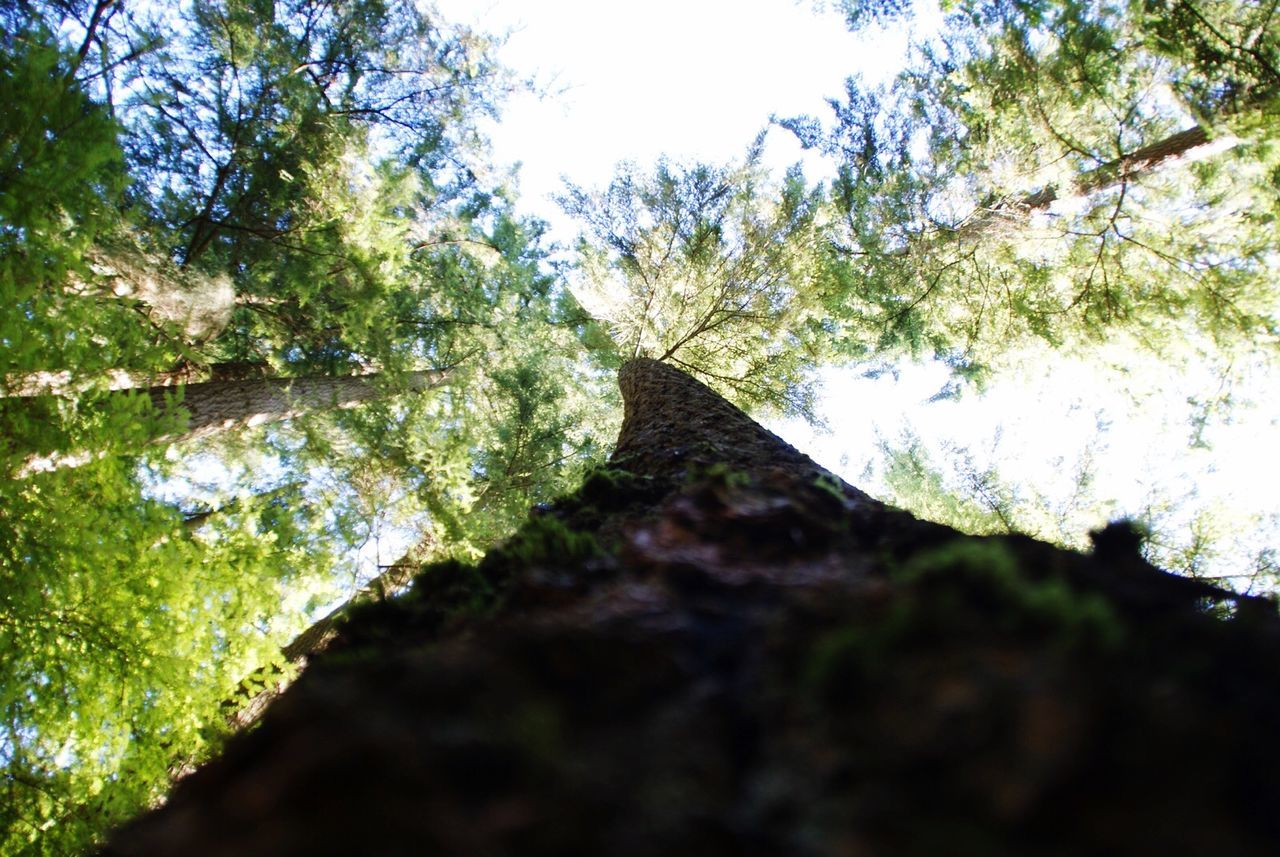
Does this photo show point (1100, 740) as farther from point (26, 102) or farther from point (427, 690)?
point (26, 102)

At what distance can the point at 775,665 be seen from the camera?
2.56 feet

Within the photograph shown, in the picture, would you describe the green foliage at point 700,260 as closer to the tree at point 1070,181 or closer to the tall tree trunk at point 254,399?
the tree at point 1070,181

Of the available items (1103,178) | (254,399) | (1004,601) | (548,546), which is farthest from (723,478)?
(1103,178)

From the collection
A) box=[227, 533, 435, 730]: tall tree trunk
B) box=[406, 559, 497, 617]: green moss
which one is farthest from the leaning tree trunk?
box=[227, 533, 435, 730]: tall tree trunk

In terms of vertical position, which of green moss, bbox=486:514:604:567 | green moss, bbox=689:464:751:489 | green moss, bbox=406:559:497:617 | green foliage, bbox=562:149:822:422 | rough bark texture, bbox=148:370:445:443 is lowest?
green moss, bbox=406:559:497:617

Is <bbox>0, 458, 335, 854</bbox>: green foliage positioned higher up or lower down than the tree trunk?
lower down

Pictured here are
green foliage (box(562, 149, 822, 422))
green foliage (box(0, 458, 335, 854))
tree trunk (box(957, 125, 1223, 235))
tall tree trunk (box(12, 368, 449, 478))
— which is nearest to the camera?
green foliage (box(0, 458, 335, 854))

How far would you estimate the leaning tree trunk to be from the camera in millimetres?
550

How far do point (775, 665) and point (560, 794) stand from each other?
286mm

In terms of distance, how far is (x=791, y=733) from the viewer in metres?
0.70

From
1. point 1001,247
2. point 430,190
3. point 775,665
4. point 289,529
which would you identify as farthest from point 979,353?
point 775,665

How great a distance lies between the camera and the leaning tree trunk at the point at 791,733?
0.55 metres

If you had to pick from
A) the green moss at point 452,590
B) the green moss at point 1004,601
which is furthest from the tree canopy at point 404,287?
the green moss at point 1004,601

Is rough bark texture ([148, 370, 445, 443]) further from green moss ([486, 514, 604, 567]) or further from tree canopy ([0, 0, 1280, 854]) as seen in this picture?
green moss ([486, 514, 604, 567])
